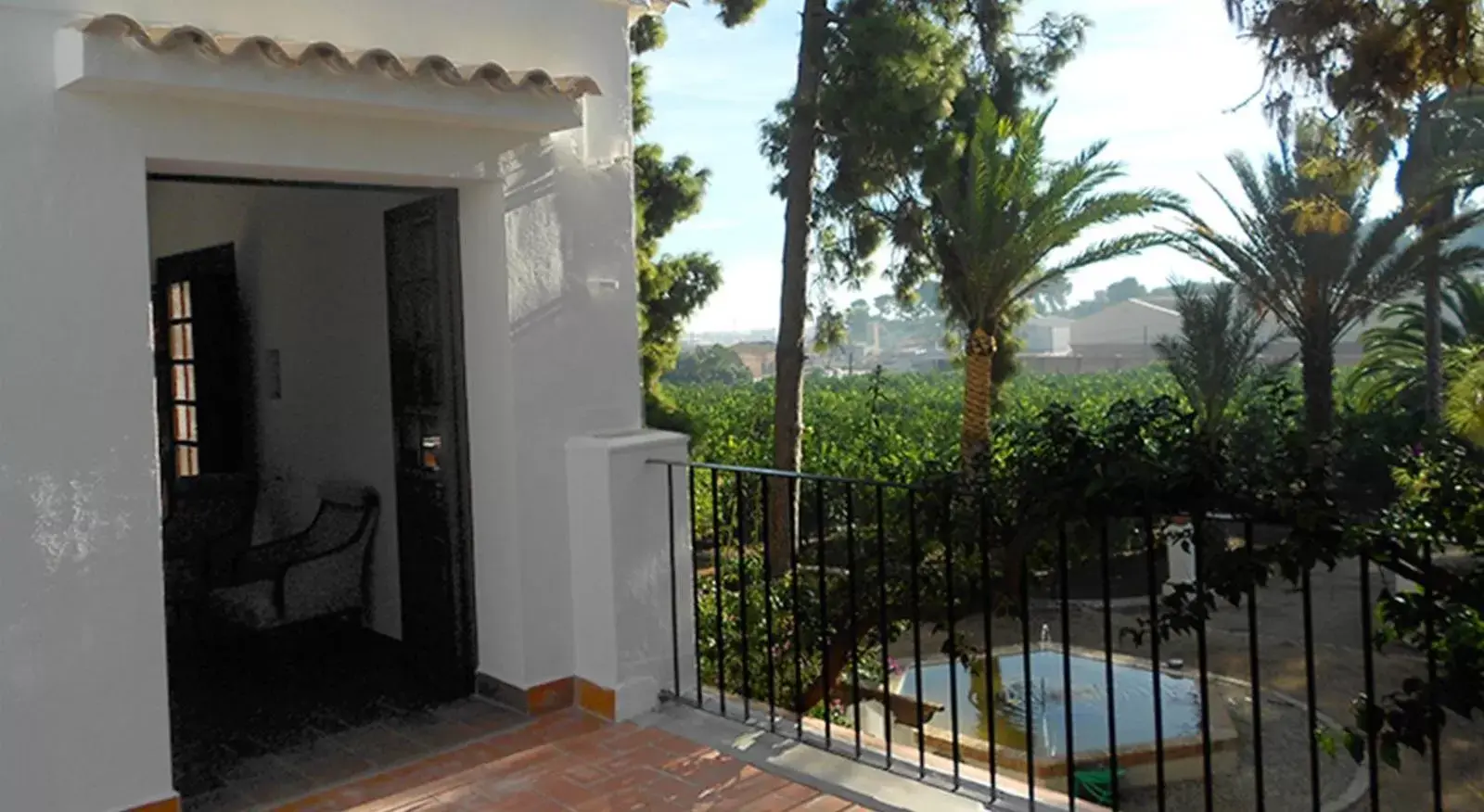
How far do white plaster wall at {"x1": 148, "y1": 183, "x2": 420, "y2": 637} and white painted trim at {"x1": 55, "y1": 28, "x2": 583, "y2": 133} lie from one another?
1.44 m

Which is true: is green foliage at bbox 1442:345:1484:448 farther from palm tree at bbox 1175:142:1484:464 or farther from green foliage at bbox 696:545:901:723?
palm tree at bbox 1175:142:1484:464

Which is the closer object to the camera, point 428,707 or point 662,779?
point 662,779

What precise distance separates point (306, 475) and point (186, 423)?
926mm

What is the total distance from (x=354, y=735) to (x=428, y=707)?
35 cm

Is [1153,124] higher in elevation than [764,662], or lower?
higher

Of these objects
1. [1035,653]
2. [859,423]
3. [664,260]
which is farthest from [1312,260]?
[859,423]

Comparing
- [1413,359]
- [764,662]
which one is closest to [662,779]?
[764,662]

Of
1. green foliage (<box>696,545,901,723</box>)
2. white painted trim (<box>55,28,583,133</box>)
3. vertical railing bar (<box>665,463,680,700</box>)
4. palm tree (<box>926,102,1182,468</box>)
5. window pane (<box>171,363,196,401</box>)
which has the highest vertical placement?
palm tree (<box>926,102,1182,468</box>)

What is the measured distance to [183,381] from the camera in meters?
6.98

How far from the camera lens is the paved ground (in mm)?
7863

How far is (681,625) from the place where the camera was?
16.2ft

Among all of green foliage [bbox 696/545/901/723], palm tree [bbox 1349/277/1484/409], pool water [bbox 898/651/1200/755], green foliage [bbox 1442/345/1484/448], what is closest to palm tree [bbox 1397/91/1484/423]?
palm tree [bbox 1349/277/1484/409]

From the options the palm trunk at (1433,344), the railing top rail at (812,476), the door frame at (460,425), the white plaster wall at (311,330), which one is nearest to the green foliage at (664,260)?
the white plaster wall at (311,330)

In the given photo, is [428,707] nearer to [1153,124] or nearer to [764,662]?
[764,662]
